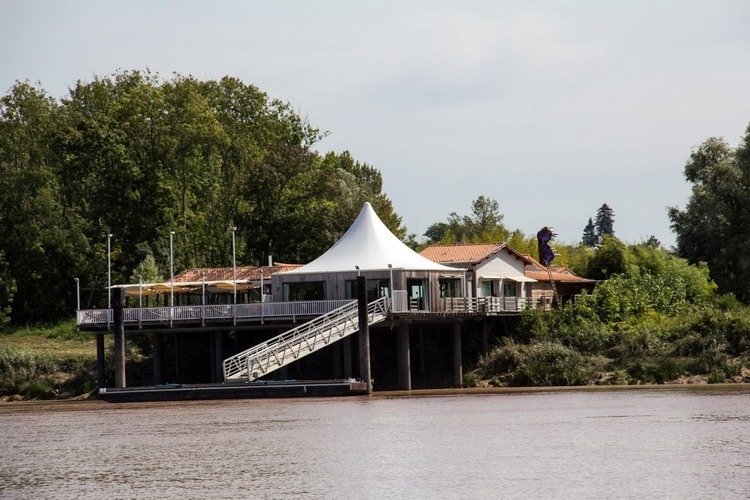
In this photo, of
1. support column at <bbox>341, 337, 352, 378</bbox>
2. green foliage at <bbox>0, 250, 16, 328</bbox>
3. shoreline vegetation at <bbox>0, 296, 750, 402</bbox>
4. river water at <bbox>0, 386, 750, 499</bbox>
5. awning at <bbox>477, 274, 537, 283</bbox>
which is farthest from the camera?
green foliage at <bbox>0, 250, 16, 328</bbox>

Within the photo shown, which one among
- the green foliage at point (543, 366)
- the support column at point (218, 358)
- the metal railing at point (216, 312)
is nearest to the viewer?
the green foliage at point (543, 366)

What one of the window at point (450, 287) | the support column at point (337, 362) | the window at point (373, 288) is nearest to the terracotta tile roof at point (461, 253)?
the window at point (450, 287)

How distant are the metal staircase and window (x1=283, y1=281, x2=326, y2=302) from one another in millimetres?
3492

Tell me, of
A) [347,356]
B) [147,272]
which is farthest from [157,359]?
[147,272]

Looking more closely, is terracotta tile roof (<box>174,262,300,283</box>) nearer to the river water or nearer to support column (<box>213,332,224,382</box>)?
support column (<box>213,332,224,382</box>)

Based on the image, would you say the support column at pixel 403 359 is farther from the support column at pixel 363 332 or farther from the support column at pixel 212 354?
the support column at pixel 212 354

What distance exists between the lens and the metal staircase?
6056cm

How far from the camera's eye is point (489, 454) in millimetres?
38250

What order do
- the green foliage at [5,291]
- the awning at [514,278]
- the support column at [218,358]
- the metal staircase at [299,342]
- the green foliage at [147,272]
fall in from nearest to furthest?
the metal staircase at [299,342]
the support column at [218,358]
the awning at [514,278]
the green foliage at [147,272]
the green foliage at [5,291]

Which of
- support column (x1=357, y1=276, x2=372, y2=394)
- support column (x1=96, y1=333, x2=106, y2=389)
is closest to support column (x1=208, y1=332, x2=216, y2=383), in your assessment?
support column (x1=96, y1=333, x2=106, y2=389)

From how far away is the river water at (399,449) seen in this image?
109ft

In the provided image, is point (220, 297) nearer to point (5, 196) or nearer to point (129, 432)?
point (5, 196)

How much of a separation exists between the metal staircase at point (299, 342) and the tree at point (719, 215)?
27366mm

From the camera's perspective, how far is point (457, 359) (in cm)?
→ 6669
